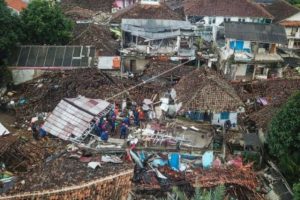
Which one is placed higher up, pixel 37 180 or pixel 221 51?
pixel 221 51

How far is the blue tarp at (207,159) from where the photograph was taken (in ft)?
65.9

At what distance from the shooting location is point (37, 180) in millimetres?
18016

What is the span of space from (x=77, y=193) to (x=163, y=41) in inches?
727

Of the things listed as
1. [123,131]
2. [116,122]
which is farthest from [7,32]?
[123,131]

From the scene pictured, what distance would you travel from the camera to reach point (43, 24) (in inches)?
1205

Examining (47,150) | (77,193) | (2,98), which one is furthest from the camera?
(2,98)

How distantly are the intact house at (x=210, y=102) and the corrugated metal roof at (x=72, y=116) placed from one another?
480 cm

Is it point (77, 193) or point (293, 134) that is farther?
point (293, 134)

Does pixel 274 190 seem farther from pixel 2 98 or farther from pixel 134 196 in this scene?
pixel 2 98

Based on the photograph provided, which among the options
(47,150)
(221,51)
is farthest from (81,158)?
(221,51)

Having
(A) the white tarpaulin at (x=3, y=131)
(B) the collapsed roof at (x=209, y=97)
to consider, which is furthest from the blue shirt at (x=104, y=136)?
(A) the white tarpaulin at (x=3, y=131)

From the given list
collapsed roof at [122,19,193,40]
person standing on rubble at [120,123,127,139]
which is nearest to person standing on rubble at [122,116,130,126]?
person standing on rubble at [120,123,127,139]

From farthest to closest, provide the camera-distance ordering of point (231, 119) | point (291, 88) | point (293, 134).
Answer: point (291, 88) → point (231, 119) → point (293, 134)

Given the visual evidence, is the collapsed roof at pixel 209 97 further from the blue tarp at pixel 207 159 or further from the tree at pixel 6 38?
the tree at pixel 6 38
